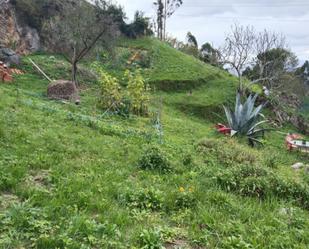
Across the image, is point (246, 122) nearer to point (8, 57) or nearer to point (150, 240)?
point (150, 240)

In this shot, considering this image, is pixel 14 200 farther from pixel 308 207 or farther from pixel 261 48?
pixel 261 48

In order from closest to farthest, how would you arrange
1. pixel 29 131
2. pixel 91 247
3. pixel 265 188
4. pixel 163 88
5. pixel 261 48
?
pixel 91 247 < pixel 265 188 < pixel 29 131 < pixel 163 88 < pixel 261 48

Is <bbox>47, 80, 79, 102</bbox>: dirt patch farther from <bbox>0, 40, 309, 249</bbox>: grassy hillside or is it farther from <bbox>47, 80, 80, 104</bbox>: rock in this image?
<bbox>0, 40, 309, 249</bbox>: grassy hillside

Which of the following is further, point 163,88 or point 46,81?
point 163,88

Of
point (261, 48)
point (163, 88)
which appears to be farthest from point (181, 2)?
point (163, 88)

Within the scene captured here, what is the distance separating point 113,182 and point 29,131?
242cm

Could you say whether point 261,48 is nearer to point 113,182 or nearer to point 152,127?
point 152,127

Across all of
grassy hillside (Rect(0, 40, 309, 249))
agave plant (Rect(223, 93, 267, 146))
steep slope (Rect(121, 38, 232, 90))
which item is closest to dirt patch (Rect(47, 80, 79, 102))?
grassy hillside (Rect(0, 40, 309, 249))

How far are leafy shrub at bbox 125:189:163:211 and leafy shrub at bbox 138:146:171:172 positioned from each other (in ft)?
4.64

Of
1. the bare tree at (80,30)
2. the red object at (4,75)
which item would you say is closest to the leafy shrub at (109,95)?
the bare tree at (80,30)

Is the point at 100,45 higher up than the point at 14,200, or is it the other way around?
the point at 100,45

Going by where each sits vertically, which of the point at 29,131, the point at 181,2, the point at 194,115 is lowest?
the point at 194,115

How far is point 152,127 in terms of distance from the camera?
1200 centimetres

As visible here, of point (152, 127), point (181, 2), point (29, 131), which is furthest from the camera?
point (181, 2)
